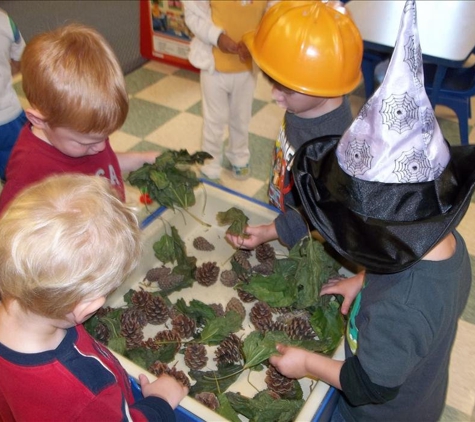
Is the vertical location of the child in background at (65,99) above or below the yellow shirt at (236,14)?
above

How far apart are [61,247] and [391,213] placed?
0.39 metres

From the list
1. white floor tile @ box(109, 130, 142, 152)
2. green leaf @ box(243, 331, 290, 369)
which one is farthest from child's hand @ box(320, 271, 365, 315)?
white floor tile @ box(109, 130, 142, 152)

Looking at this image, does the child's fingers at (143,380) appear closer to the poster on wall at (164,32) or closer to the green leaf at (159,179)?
the green leaf at (159,179)

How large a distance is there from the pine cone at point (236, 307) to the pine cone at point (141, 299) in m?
0.16

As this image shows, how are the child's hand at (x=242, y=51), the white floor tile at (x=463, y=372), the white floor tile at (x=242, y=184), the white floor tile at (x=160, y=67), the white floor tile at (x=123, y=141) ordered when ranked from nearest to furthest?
the white floor tile at (x=463, y=372), the child's hand at (x=242, y=51), the white floor tile at (x=242, y=184), the white floor tile at (x=123, y=141), the white floor tile at (x=160, y=67)

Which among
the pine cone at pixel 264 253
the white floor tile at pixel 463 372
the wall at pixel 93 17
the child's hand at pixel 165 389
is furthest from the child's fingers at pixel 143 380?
the wall at pixel 93 17

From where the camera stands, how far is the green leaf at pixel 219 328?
1.00 metres

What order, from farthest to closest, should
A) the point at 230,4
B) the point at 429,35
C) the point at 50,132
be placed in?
the point at 429,35
the point at 230,4
the point at 50,132

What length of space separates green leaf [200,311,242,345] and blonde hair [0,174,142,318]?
399 mm

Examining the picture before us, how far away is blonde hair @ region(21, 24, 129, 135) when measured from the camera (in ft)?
2.81

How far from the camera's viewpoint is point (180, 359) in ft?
3.27

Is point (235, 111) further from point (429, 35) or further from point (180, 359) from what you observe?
point (180, 359)

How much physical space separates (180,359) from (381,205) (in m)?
0.53

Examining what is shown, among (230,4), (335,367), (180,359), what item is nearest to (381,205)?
(335,367)
